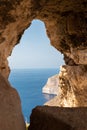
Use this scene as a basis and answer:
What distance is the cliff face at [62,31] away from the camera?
7137 millimetres

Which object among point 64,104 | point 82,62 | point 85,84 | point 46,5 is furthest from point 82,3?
point 64,104

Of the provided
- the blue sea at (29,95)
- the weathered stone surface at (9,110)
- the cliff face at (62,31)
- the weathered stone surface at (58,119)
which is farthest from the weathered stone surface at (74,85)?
the weathered stone surface at (9,110)

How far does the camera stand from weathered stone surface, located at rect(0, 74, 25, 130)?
89.0 inches

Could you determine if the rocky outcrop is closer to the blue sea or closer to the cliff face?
the blue sea

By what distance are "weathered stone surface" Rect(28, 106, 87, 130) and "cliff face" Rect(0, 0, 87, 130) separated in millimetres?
4181

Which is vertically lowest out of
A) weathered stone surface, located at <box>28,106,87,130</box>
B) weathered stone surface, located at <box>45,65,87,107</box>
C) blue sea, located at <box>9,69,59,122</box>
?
blue sea, located at <box>9,69,59,122</box>

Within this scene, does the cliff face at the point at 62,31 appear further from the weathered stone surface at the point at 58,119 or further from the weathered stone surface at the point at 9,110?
the weathered stone surface at the point at 58,119

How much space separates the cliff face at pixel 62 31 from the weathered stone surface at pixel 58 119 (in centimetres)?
418

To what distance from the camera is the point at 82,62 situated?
10.5 m

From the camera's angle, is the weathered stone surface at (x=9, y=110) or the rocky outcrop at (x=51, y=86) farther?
the rocky outcrop at (x=51, y=86)

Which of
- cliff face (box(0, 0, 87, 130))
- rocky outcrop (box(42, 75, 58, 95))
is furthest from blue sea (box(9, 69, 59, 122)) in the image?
cliff face (box(0, 0, 87, 130))

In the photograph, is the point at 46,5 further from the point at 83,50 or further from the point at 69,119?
the point at 69,119

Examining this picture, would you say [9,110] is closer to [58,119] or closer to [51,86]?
[58,119]

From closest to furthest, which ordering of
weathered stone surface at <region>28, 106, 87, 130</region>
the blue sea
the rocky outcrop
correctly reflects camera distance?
weathered stone surface at <region>28, 106, 87, 130</region>
the blue sea
the rocky outcrop
